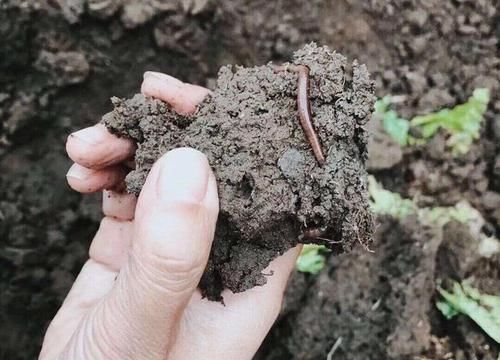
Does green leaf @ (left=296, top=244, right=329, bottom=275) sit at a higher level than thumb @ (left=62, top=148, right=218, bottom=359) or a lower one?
lower

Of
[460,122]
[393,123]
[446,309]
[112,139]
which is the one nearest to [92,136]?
[112,139]

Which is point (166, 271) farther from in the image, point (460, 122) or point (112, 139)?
point (460, 122)

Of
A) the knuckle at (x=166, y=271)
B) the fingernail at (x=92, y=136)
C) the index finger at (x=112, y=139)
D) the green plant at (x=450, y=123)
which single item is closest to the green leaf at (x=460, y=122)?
the green plant at (x=450, y=123)

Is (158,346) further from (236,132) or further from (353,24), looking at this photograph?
(353,24)

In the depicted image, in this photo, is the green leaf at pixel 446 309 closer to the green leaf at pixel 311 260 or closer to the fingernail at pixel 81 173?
the green leaf at pixel 311 260

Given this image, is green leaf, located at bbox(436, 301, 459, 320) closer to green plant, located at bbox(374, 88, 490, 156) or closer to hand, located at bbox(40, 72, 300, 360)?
green plant, located at bbox(374, 88, 490, 156)

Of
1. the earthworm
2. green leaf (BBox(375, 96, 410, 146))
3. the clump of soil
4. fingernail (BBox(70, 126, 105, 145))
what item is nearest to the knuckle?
the clump of soil
